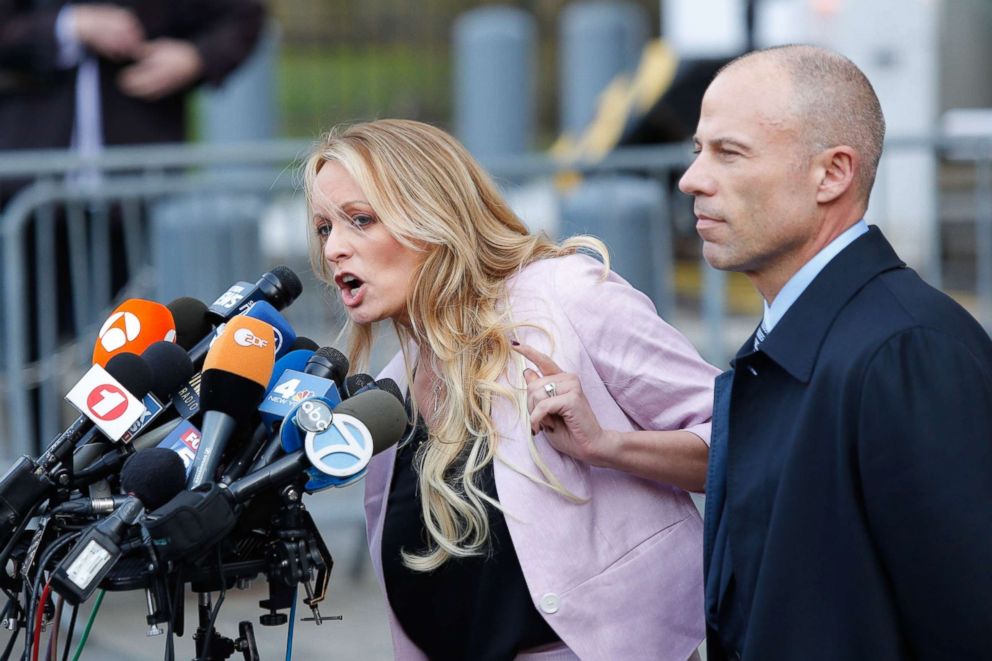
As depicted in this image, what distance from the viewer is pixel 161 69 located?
570 centimetres

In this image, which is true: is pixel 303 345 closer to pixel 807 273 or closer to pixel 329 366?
pixel 329 366

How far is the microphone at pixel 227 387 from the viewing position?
2.34 meters

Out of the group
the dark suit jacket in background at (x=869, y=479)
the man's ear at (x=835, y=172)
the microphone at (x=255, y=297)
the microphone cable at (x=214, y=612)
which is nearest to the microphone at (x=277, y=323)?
the microphone at (x=255, y=297)

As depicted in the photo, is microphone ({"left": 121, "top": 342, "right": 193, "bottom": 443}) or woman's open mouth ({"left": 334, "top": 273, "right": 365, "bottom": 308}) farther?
woman's open mouth ({"left": 334, "top": 273, "right": 365, "bottom": 308})

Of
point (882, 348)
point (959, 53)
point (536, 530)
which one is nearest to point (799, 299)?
point (882, 348)

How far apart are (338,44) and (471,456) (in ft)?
47.8

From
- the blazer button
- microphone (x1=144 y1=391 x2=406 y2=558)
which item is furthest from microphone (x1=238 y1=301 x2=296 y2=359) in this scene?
the blazer button

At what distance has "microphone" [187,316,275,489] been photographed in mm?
2342

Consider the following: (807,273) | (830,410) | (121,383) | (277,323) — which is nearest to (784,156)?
(807,273)

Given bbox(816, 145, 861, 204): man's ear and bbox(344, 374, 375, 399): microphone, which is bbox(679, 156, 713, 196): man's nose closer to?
bbox(816, 145, 861, 204): man's ear

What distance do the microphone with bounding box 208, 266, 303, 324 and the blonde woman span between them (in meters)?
0.10

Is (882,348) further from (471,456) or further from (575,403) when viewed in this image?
(471,456)

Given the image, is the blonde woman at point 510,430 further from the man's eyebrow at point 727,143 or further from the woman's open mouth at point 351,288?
the man's eyebrow at point 727,143

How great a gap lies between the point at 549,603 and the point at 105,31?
3.72 m
